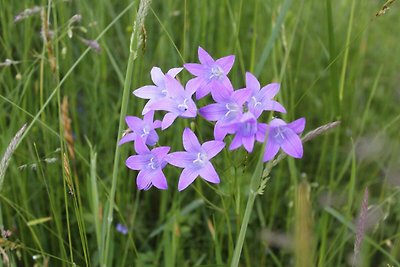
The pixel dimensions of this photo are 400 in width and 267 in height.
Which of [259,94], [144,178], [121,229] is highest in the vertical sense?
[259,94]

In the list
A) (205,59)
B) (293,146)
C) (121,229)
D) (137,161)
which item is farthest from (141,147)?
(121,229)

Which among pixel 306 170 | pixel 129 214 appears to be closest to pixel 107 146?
pixel 129 214

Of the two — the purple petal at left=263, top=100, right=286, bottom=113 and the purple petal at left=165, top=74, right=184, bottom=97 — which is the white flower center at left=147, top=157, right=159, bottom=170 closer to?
the purple petal at left=165, top=74, right=184, bottom=97

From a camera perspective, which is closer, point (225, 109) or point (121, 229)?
point (225, 109)

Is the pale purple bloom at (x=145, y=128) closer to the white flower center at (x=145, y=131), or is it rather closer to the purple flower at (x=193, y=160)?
the white flower center at (x=145, y=131)

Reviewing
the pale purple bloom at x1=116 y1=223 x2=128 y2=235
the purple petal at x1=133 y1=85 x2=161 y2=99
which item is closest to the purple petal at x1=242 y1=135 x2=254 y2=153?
the purple petal at x1=133 y1=85 x2=161 y2=99

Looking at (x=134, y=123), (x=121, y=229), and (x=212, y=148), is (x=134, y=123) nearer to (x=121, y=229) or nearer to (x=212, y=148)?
(x=212, y=148)
